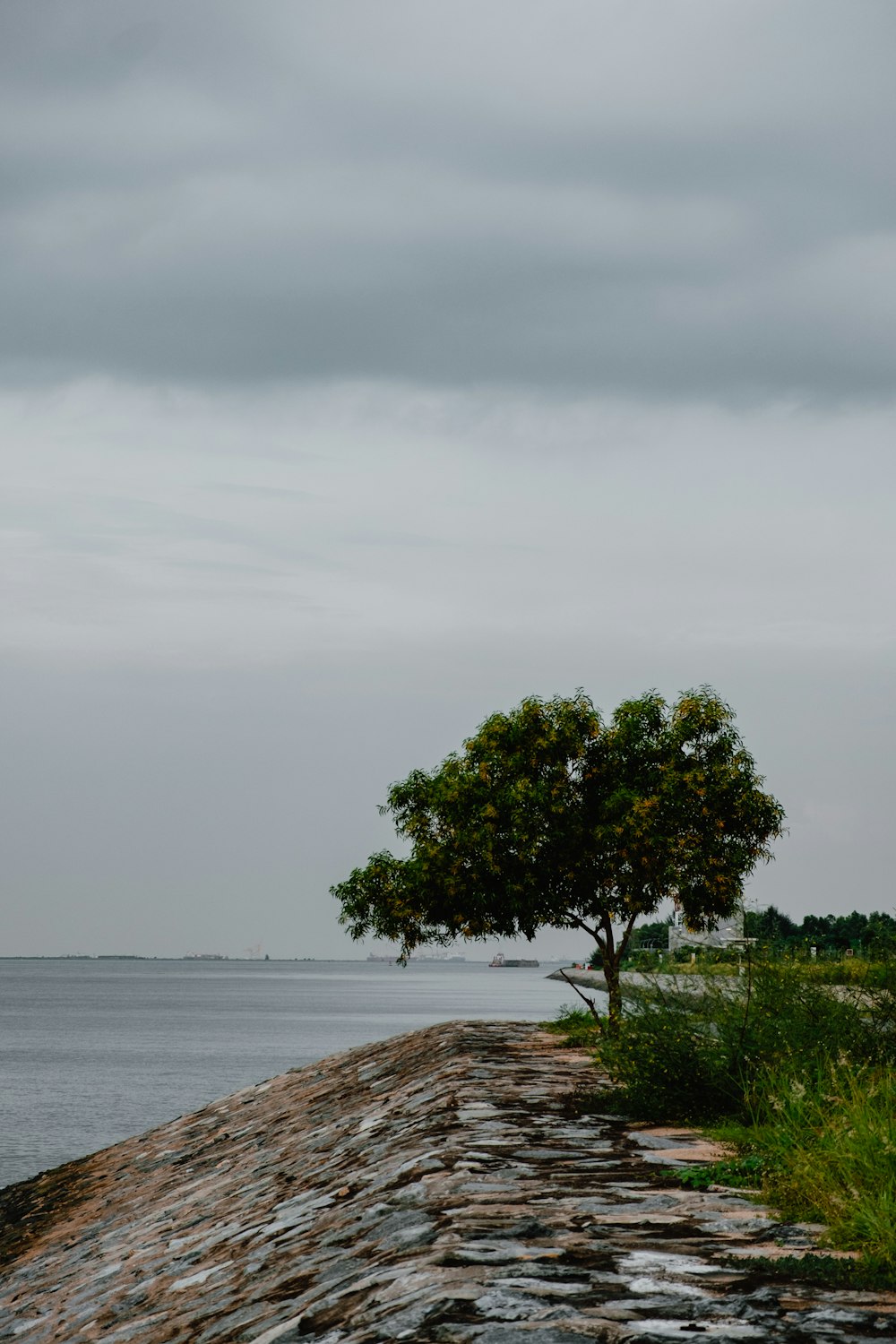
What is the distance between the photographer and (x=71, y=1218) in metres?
15.3

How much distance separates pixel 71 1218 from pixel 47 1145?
17.1 m

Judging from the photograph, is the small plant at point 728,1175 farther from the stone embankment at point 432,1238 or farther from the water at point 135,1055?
the water at point 135,1055

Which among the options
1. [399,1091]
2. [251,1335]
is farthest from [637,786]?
[251,1335]

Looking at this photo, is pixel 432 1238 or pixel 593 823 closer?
pixel 432 1238

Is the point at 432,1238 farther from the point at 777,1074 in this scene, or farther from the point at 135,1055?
the point at 135,1055

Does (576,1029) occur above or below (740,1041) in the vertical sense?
below

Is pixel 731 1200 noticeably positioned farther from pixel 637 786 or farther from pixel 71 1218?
pixel 637 786

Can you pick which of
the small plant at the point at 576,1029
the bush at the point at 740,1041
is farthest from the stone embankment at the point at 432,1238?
the small plant at the point at 576,1029

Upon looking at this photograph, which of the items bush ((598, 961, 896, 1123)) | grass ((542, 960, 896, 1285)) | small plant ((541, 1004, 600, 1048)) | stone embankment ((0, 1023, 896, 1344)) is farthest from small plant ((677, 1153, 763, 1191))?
small plant ((541, 1004, 600, 1048))

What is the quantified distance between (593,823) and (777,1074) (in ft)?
38.3

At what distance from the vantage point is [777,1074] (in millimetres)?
8781

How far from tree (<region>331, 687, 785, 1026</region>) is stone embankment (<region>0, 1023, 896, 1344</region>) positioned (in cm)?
499

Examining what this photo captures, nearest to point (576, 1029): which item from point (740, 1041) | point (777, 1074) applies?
point (740, 1041)

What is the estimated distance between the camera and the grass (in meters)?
6.52
